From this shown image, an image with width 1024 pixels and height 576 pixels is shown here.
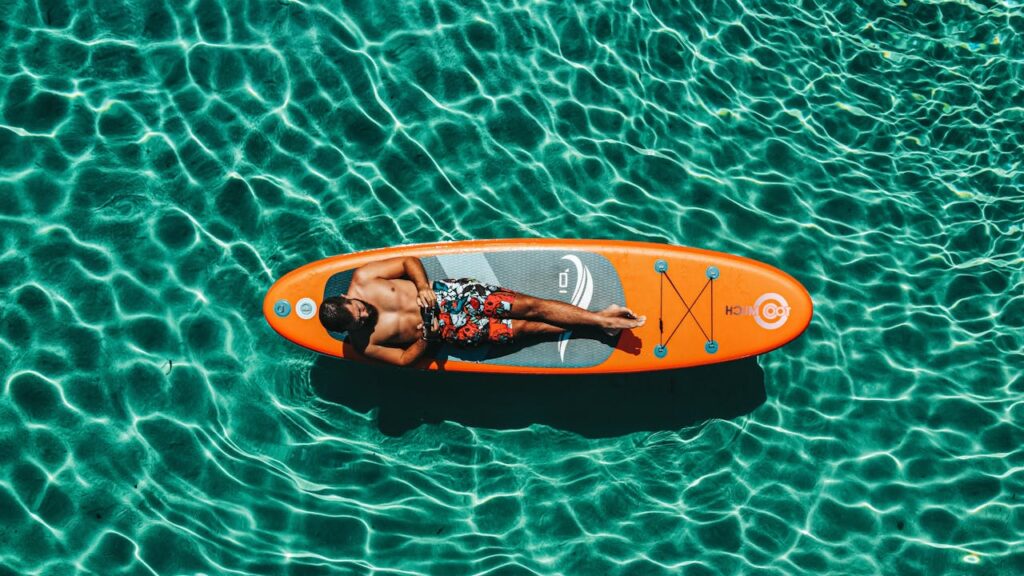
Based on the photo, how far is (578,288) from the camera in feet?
19.4

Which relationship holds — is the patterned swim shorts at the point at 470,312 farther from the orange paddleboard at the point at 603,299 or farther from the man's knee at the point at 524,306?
the orange paddleboard at the point at 603,299

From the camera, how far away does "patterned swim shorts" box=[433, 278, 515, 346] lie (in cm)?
566

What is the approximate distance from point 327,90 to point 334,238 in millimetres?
1225

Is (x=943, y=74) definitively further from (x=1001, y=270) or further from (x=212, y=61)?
(x=212, y=61)

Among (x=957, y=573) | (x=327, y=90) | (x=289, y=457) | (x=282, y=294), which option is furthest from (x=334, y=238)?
(x=957, y=573)

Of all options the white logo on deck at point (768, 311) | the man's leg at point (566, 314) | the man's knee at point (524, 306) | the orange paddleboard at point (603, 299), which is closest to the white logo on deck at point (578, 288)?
the orange paddleboard at point (603, 299)

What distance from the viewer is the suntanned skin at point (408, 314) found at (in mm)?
5641

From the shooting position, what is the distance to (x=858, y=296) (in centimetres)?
658

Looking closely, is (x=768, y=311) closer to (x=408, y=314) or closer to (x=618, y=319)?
(x=618, y=319)

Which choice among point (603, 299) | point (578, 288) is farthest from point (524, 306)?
point (603, 299)

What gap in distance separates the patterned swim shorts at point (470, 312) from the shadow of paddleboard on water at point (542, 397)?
64 cm

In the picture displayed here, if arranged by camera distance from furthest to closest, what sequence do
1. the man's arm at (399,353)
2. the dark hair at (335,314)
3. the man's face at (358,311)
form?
the man's arm at (399,353)
the man's face at (358,311)
the dark hair at (335,314)

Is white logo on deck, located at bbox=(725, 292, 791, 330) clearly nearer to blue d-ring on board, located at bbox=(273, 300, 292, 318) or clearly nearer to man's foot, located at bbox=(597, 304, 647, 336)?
man's foot, located at bbox=(597, 304, 647, 336)

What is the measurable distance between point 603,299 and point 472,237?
4.00ft
